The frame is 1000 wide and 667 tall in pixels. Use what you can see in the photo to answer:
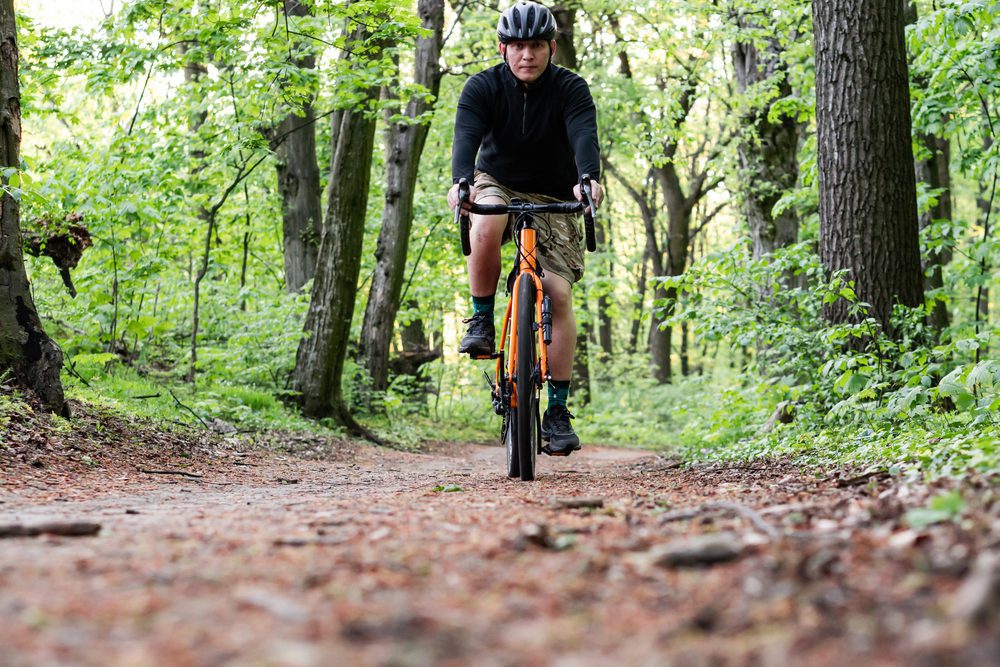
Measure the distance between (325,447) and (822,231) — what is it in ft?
16.2

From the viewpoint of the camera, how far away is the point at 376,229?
1725cm

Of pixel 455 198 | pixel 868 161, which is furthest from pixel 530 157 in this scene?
pixel 868 161

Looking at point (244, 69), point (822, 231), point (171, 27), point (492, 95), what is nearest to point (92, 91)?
point (171, 27)

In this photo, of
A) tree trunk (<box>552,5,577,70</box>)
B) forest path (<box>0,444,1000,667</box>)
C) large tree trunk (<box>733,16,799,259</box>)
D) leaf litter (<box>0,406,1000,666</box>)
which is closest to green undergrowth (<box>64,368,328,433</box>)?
leaf litter (<box>0,406,1000,666</box>)

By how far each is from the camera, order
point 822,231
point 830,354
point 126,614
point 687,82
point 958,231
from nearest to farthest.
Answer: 1. point 126,614
2. point 830,354
3. point 822,231
4. point 958,231
5. point 687,82

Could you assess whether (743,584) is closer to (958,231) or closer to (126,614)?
(126,614)

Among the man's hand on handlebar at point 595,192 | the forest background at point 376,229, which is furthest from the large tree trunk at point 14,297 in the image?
the man's hand on handlebar at point 595,192

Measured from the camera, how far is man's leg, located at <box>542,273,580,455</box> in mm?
5020

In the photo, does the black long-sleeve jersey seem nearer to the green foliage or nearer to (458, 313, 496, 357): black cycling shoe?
(458, 313, 496, 357): black cycling shoe

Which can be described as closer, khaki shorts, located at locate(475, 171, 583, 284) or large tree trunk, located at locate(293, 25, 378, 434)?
khaki shorts, located at locate(475, 171, 583, 284)

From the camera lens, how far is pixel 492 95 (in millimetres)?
5043

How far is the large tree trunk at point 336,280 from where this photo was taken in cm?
1006

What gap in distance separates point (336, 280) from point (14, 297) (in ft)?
16.5

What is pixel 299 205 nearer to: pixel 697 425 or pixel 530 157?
pixel 697 425
